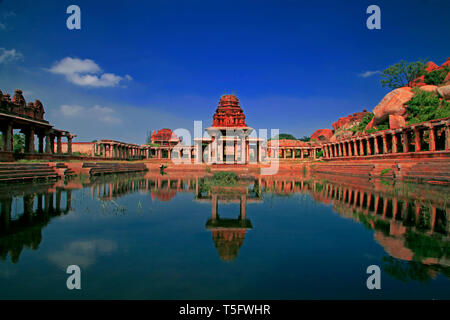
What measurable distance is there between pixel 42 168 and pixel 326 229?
1924cm

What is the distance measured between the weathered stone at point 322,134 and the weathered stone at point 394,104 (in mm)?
44633

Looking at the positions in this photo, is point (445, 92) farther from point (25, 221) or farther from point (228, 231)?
point (25, 221)

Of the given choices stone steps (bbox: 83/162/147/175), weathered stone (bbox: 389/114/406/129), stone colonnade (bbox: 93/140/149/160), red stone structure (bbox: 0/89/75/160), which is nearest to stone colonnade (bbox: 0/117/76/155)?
red stone structure (bbox: 0/89/75/160)

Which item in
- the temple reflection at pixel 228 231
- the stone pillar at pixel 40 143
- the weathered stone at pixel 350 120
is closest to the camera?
the temple reflection at pixel 228 231

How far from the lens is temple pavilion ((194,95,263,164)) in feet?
109

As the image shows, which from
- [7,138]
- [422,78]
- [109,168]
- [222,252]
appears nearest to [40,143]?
[7,138]

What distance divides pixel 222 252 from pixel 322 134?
88889mm

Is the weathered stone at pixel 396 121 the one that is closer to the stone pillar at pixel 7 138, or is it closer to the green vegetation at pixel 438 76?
the green vegetation at pixel 438 76

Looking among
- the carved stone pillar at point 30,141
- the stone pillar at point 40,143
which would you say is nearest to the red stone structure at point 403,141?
the carved stone pillar at point 30,141

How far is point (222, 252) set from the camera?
14.5 ft

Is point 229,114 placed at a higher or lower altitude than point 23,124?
higher

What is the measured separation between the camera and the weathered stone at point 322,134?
83312 mm
